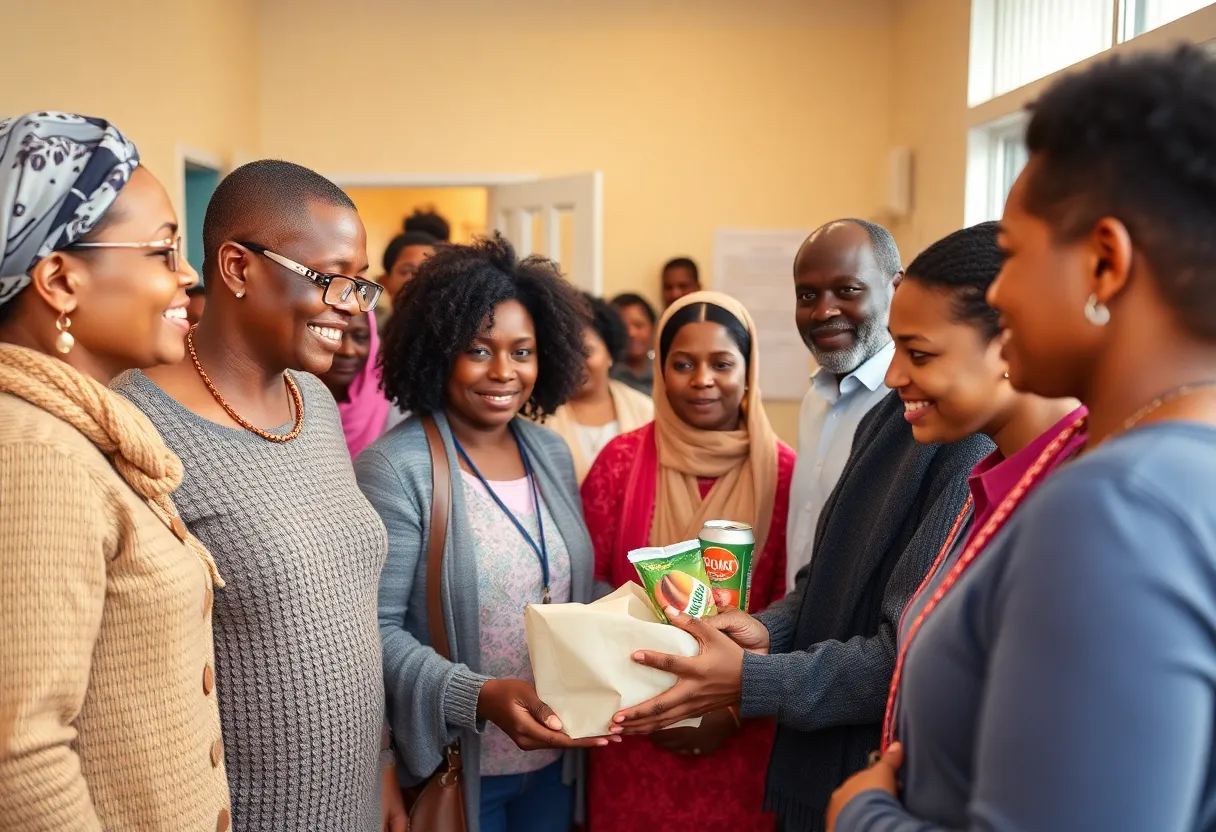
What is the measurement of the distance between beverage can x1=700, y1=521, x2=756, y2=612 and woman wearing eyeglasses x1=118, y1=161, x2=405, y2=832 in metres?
0.59

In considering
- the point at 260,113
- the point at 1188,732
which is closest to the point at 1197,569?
the point at 1188,732

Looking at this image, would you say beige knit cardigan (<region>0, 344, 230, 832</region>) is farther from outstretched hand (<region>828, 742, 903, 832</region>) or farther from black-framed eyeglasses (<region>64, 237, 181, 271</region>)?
outstretched hand (<region>828, 742, 903, 832</region>)

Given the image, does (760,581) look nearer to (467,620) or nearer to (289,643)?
(467,620)

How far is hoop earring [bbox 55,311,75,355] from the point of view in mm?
1205

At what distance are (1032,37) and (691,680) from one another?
370 cm

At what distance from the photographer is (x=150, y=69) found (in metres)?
4.36

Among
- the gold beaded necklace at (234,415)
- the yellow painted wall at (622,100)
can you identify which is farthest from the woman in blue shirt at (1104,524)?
the yellow painted wall at (622,100)

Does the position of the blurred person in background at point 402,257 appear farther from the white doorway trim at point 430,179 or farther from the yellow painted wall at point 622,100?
the yellow painted wall at point 622,100

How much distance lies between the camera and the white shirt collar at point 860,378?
7.89ft

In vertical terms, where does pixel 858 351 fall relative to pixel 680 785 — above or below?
above

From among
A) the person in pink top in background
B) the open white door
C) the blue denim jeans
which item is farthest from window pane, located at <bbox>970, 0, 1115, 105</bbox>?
the blue denim jeans

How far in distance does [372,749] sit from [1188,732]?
1.37 m

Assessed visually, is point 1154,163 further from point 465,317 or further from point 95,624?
point 465,317

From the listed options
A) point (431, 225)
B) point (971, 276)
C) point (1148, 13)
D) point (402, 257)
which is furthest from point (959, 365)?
point (431, 225)
